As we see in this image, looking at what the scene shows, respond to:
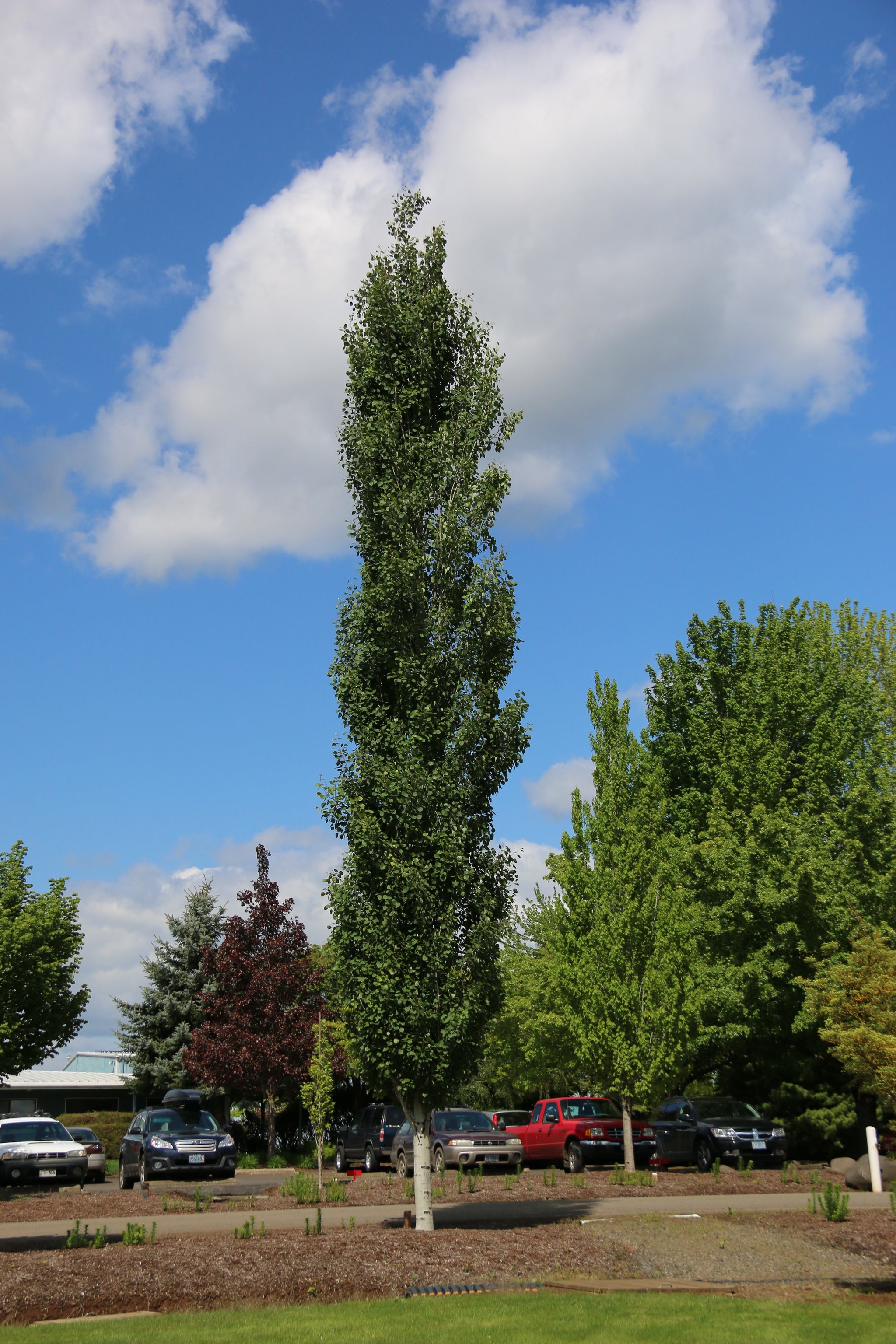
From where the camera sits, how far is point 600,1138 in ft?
78.8

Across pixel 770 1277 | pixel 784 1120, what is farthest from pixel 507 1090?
pixel 770 1277

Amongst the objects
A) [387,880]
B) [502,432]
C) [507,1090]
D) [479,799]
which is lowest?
[507,1090]

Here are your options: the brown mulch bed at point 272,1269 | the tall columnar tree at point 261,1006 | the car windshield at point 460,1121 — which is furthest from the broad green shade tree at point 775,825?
the brown mulch bed at point 272,1269

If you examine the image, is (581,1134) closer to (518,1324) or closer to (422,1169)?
(422,1169)

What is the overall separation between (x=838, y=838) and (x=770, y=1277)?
18.7 m

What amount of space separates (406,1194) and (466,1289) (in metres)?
11.2

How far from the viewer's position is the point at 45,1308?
352 inches

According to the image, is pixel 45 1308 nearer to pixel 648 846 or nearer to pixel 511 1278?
pixel 511 1278

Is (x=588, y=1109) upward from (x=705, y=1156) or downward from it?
upward

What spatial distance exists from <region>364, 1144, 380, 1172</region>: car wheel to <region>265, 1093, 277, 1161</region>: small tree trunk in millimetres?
3180

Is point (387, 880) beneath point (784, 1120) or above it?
above

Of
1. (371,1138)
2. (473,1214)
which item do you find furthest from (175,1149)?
(473,1214)

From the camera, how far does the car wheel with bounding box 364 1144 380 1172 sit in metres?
27.7

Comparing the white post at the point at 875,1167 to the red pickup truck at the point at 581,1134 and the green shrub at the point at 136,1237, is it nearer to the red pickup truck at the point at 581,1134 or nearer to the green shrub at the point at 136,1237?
the red pickup truck at the point at 581,1134
